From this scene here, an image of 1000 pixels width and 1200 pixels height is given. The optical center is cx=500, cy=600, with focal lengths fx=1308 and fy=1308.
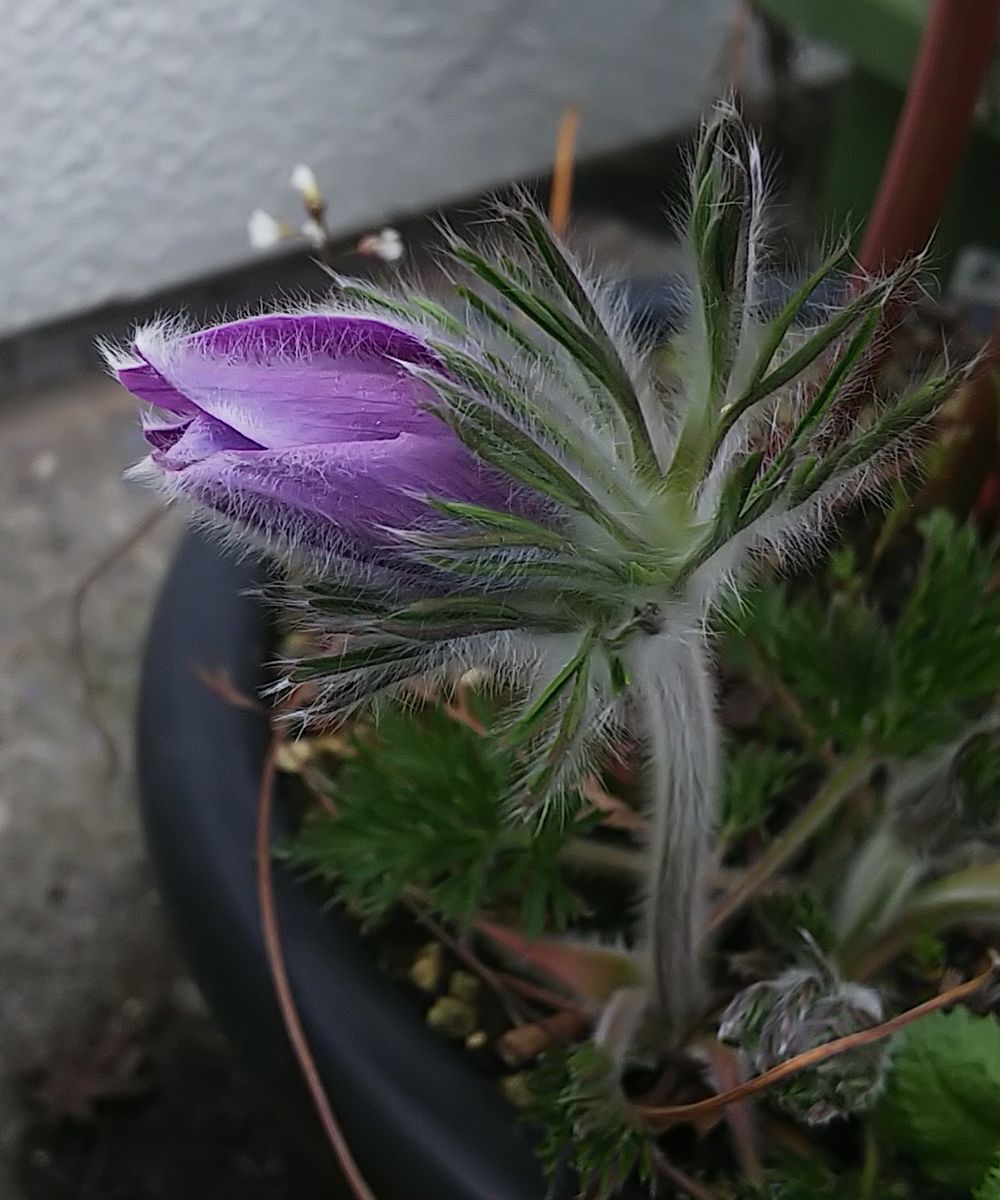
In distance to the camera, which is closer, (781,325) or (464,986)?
(781,325)

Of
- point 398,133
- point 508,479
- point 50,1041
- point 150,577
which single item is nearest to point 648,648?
point 508,479

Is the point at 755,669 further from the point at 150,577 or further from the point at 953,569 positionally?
the point at 150,577

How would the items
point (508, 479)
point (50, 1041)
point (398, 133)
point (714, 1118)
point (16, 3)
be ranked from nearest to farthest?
point (508, 479)
point (714, 1118)
point (50, 1041)
point (16, 3)
point (398, 133)

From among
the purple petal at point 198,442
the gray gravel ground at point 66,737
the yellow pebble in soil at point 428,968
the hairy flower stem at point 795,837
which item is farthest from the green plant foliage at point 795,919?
the gray gravel ground at point 66,737

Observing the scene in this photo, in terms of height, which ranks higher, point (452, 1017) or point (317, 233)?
point (317, 233)

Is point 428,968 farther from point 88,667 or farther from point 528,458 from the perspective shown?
point 88,667

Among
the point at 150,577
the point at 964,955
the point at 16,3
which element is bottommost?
the point at 964,955

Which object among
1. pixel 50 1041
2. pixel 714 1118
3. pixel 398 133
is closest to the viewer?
pixel 714 1118

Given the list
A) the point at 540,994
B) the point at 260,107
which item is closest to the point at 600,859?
the point at 540,994
